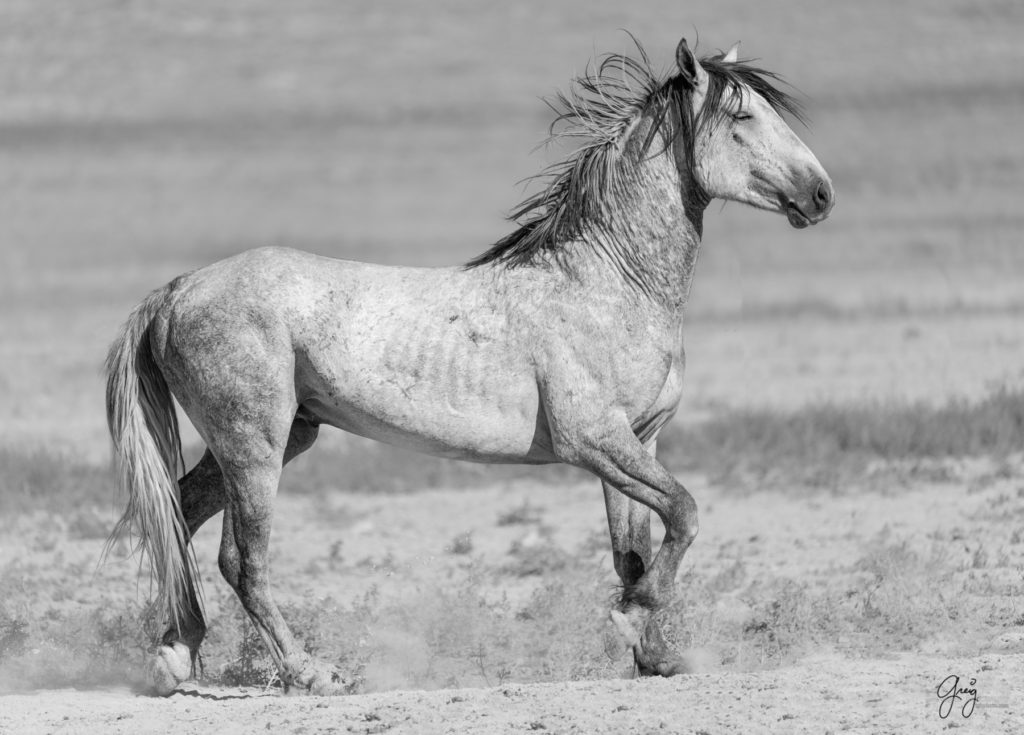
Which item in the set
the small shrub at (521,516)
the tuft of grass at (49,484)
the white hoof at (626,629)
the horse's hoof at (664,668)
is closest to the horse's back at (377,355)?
the white hoof at (626,629)

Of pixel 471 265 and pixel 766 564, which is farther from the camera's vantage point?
pixel 766 564

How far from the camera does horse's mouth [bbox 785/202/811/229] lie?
19.1 feet

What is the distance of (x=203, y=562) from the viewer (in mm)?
8047

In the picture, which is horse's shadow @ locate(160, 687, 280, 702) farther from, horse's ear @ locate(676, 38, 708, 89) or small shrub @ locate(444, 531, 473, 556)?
horse's ear @ locate(676, 38, 708, 89)

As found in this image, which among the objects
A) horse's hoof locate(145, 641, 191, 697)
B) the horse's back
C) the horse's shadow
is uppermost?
the horse's back

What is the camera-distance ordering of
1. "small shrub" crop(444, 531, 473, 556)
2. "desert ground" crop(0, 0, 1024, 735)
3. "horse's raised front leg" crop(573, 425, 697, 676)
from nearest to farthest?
1. "desert ground" crop(0, 0, 1024, 735)
2. "horse's raised front leg" crop(573, 425, 697, 676)
3. "small shrub" crop(444, 531, 473, 556)

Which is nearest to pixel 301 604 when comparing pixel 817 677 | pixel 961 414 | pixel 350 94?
pixel 817 677

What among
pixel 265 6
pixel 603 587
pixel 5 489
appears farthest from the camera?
pixel 265 6

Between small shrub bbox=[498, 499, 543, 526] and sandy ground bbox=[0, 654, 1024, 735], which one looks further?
small shrub bbox=[498, 499, 543, 526]

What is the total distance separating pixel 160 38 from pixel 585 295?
34.5 meters

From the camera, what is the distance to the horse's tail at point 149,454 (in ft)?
19.5

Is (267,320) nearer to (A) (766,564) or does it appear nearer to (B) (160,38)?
(A) (766,564)
